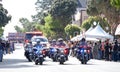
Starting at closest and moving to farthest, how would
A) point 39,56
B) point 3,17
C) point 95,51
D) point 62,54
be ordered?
point 39,56 → point 62,54 → point 95,51 → point 3,17

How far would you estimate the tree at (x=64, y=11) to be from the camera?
101625 millimetres

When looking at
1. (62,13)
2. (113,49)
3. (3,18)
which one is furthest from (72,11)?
(113,49)

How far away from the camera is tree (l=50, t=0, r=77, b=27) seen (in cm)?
10162

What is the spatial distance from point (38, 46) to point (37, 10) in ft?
433

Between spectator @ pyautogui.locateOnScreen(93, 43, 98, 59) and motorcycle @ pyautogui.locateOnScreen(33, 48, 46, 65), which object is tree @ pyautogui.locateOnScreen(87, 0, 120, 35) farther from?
motorcycle @ pyautogui.locateOnScreen(33, 48, 46, 65)

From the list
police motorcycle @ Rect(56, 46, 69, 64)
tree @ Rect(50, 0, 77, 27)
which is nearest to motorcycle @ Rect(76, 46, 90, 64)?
police motorcycle @ Rect(56, 46, 69, 64)

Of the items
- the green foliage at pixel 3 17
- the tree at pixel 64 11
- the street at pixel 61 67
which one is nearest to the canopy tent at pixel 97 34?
the street at pixel 61 67

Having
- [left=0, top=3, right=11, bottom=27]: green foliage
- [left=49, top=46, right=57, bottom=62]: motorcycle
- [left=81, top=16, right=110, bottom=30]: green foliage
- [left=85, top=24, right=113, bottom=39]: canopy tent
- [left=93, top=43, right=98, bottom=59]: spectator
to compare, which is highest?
[left=0, top=3, right=11, bottom=27]: green foliage

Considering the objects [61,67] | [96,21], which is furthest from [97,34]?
[96,21]

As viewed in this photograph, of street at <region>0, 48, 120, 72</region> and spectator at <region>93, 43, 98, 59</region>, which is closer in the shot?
street at <region>0, 48, 120, 72</region>

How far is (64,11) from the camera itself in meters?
102

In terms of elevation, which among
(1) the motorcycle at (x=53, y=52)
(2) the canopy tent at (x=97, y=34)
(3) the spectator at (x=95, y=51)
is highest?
(2) the canopy tent at (x=97, y=34)

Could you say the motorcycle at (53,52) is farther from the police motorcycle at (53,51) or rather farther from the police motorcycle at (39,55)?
the police motorcycle at (39,55)

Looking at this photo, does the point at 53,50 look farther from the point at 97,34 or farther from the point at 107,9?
the point at 107,9
